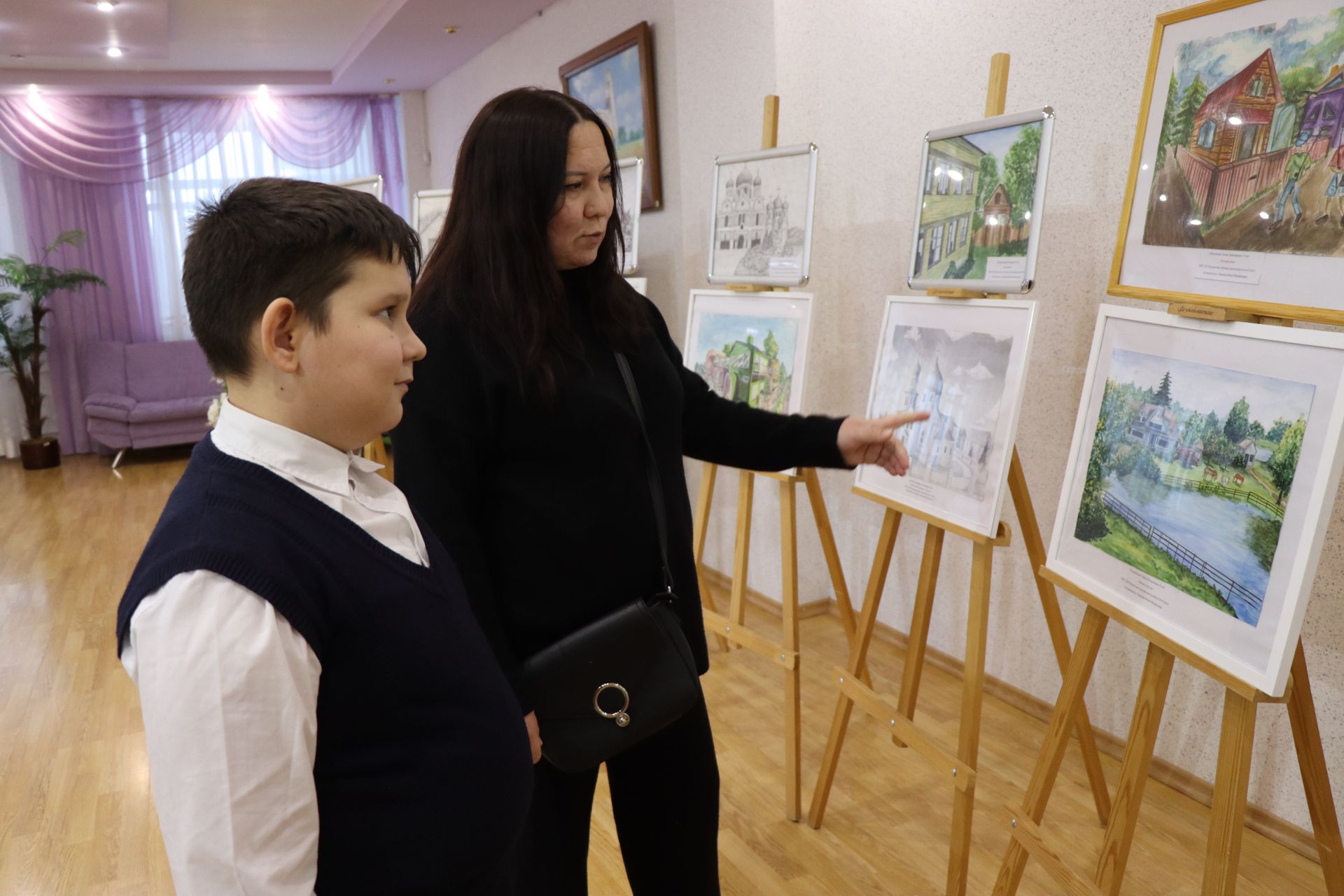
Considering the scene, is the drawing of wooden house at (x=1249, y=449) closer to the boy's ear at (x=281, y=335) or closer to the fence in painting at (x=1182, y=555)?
the fence in painting at (x=1182, y=555)

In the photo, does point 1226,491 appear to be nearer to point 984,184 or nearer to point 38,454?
point 984,184

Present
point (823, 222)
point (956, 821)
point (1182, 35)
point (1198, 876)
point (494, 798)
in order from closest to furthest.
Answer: point (494, 798)
point (1182, 35)
point (956, 821)
point (1198, 876)
point (823, 222)

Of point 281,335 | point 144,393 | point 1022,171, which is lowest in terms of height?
point 144,393

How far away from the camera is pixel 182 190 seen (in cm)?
765

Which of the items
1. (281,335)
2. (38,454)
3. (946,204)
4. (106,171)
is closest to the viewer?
(281,335)

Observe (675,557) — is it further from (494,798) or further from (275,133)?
(275,133)

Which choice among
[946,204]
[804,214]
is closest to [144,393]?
[804,214]

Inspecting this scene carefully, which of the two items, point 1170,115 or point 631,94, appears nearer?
point 1170,115

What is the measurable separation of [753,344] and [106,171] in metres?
6.78

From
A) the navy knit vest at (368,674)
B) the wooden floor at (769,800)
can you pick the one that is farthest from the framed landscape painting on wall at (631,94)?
the navy knit vest at (368,674)

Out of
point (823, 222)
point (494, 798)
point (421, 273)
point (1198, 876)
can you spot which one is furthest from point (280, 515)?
point (823, 222)

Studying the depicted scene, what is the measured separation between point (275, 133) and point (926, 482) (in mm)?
7366

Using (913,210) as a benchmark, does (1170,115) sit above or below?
above

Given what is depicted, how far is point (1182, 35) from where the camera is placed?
1.48 metres
